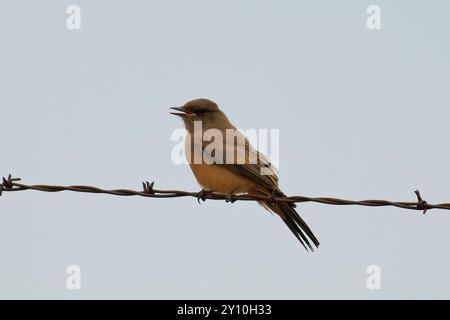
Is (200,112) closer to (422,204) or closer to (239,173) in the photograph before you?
(239,173)

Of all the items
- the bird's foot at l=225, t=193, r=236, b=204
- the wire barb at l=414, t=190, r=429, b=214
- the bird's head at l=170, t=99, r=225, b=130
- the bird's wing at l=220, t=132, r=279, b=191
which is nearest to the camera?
the wire barb at l=414, t=190, r=429, b=214

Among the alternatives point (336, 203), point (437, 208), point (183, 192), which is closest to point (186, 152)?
point (183, 192)

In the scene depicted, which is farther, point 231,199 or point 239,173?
point 239,173

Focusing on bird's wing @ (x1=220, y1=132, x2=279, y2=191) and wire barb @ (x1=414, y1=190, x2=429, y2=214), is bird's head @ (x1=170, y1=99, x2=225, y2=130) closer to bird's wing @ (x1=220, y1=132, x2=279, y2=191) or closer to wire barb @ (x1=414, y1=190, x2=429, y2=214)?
bird's wing @ (x1=220, y1=132, x2=279, y2=191)

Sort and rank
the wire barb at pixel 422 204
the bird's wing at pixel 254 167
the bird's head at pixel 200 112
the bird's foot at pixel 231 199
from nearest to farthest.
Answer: the wire barb at pixel 422 204
the bird's foot at pixel 231 199
the bird's wing at pixel 254 167
the bird's head at pixel 200 112

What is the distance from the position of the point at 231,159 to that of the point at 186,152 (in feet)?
2.11

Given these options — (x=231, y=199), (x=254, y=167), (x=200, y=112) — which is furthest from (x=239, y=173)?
(x=200, y=112)

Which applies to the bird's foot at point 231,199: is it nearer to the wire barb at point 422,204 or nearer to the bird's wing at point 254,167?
the bird's wing at point 254,167

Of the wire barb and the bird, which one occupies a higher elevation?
the bird

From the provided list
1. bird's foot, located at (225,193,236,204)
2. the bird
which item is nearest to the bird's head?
the bird

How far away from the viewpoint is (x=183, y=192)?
6.50 metres

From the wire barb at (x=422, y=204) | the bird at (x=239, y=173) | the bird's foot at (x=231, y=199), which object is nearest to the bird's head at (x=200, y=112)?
the bird at (x=239, y=173)

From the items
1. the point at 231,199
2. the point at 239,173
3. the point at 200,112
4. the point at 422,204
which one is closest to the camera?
the point at 422,204

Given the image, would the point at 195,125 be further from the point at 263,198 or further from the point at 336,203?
the point at 336,203
